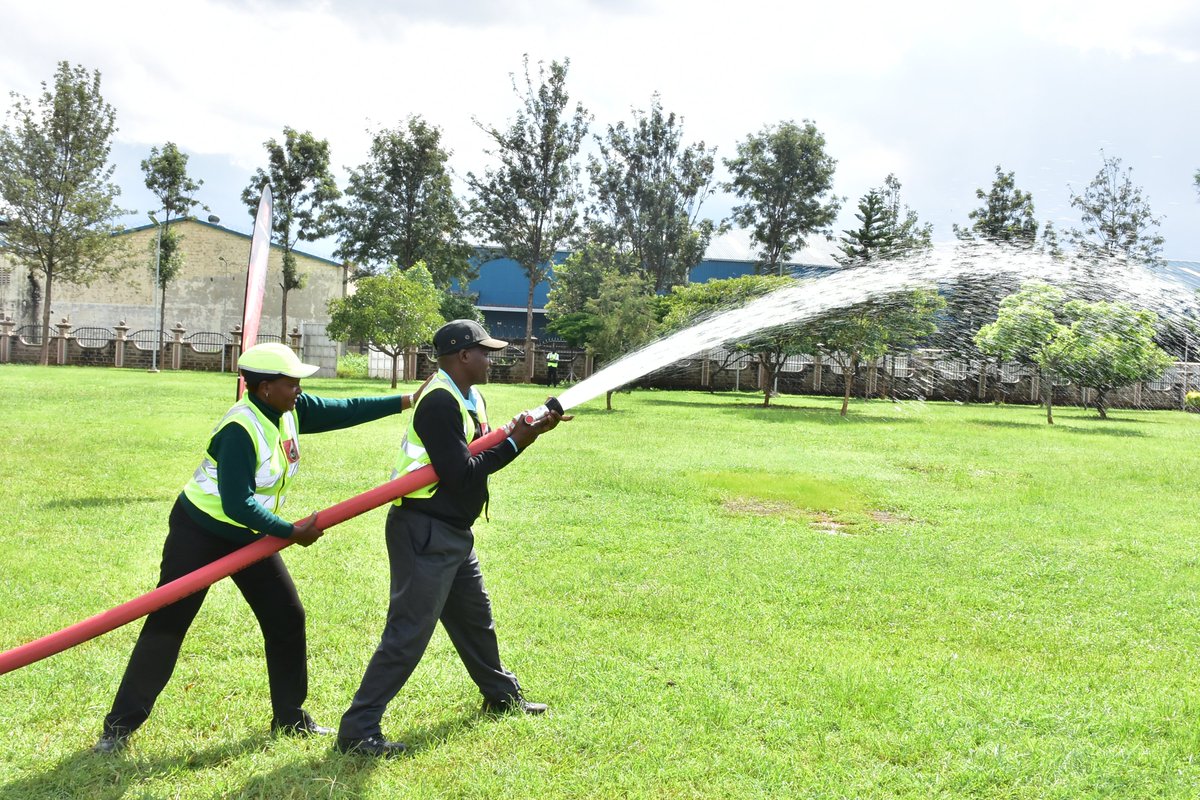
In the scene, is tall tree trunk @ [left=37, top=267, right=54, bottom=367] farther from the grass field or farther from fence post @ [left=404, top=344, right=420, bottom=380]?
the grass field

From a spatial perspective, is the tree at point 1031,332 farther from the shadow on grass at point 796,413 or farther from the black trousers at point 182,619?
the black trousers at point 182,619

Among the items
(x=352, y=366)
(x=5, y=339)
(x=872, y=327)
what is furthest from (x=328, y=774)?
(x=5, y=339)

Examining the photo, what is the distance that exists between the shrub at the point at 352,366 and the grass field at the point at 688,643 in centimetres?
2837

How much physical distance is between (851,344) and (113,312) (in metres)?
38.0

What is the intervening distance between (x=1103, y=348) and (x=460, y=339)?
27907mm

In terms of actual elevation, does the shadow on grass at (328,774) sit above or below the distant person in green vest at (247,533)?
below

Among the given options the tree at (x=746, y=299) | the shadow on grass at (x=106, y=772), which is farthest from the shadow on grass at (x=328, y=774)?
the tree at (x=746, y=299)

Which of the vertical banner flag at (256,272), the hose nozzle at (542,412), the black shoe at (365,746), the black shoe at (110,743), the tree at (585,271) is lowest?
the black shoe at (110,743)

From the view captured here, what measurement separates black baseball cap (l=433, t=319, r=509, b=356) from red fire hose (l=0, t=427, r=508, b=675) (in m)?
0.40

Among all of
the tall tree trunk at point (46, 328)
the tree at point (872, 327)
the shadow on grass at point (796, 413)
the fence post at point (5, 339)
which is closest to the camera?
the tree at point (872, 327)

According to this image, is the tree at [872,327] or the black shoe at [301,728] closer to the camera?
the black shoe at [301,728]

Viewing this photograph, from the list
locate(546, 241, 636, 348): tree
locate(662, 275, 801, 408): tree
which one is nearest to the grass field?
locate(662, 275, 801, 408): tree

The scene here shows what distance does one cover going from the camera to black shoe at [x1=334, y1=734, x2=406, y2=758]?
12.7 feet

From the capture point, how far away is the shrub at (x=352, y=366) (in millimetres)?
40719
